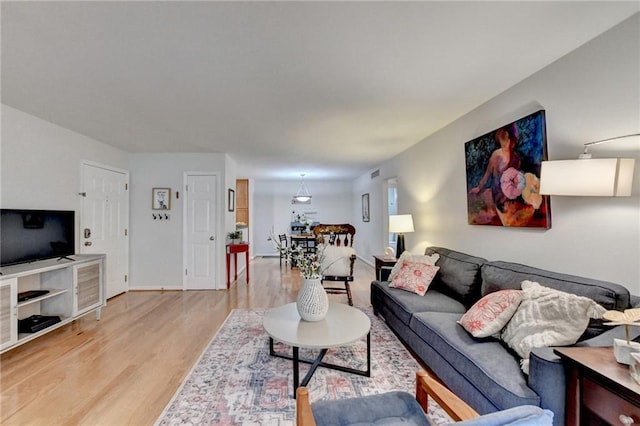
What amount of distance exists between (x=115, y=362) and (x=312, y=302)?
1855 mm

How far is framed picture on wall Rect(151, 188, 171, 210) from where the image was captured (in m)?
5.02

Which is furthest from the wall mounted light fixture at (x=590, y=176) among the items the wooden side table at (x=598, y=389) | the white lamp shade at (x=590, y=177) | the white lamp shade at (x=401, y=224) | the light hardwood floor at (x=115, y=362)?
the light hardwood floor at (x=115, y=362)

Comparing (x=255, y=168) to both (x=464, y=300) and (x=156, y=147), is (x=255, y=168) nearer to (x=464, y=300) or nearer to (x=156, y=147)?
(x=156, y=147)

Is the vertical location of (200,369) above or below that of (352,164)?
below

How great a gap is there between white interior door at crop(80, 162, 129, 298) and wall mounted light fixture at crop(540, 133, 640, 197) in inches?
195

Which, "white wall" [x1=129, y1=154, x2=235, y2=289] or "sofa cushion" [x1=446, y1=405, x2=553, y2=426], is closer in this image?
"sofa cushion" [x1=446, y1=405, x2=553, y2=426]

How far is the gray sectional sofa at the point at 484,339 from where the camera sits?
141 centimetres

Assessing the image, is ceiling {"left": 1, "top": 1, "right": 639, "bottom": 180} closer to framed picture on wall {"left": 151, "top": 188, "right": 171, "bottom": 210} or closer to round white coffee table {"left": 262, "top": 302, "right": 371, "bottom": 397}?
framed picture on wall {"left": 151, "top": 188, "right": 171, "bottom": 210}

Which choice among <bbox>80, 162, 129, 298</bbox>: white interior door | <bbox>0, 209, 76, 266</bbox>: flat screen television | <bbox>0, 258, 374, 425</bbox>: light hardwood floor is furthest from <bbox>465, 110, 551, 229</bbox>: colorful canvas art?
<bbox>80, 162, 129, 298</bbox>: white interior door

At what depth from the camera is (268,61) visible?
2.08m

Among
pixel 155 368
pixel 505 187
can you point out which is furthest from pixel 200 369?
pixel 505 187

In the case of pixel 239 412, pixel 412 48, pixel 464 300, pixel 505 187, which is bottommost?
pixel 239 412

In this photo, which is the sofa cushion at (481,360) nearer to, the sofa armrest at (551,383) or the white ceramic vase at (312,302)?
the sofa armrest at (551,383)

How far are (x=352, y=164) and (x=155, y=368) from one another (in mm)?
5043
